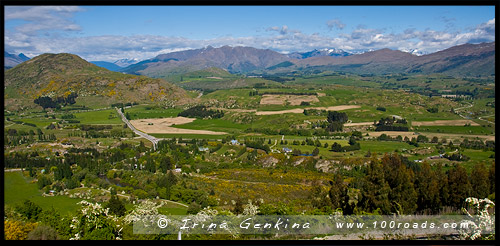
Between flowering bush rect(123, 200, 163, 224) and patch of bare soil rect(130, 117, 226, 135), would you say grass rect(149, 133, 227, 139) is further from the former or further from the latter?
flowering bush rect(123, 200, 163, 224)

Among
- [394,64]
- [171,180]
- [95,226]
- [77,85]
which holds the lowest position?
[171,180]

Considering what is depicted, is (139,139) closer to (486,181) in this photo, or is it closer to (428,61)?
(486,181)

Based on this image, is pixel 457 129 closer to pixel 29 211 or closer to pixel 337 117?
pixel 337 117

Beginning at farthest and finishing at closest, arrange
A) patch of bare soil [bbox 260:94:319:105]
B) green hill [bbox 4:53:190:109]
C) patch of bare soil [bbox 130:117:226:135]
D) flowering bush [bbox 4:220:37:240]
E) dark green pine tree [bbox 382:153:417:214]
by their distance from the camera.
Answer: patch of bare soil [bbox 260:94:319:105], green hill [bbox 4:53:190:109], patch of bare soil [bbox 130:117:226:135], dark green pine tree [bbox 382:153:417:214], flowering bush [bbox 4:220:37:240]

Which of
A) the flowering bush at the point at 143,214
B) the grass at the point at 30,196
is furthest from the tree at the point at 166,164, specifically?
the flowering bush at the point at 143,214

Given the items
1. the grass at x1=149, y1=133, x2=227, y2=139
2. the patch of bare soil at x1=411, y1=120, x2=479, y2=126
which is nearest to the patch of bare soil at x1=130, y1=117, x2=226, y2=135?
the grass at x1=149, y1=133, x2=227, y2=139

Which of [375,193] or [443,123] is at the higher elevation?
[443,123]

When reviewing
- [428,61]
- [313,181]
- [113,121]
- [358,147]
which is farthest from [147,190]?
[428,61]

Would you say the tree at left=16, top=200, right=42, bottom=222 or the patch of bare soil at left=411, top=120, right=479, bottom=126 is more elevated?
the patch of bare soil at left=411, top=120, right=479, bottom=126

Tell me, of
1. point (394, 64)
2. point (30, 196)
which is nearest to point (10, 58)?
point (30, 196)
